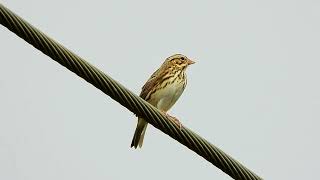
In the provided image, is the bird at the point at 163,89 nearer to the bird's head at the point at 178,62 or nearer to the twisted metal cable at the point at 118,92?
the bird's head at the point at 178,62

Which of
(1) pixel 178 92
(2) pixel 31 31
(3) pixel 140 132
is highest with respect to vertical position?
(2) pixel 31 31

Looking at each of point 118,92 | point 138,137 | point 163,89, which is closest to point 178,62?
point 163,89

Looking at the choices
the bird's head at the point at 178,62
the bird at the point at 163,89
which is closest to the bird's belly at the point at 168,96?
the bird at the point at 163,89

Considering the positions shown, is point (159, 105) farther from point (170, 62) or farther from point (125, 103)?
point (125, 103)

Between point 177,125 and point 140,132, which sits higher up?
point 177,125

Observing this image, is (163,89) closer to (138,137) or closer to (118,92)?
(138,137)

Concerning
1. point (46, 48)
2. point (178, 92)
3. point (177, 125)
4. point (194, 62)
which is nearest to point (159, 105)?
point (178, 92)

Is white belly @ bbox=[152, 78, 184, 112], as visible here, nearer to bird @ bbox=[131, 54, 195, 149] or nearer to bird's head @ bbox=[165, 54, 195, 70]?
bird @ bbox=[131, 54, 195, 149]
